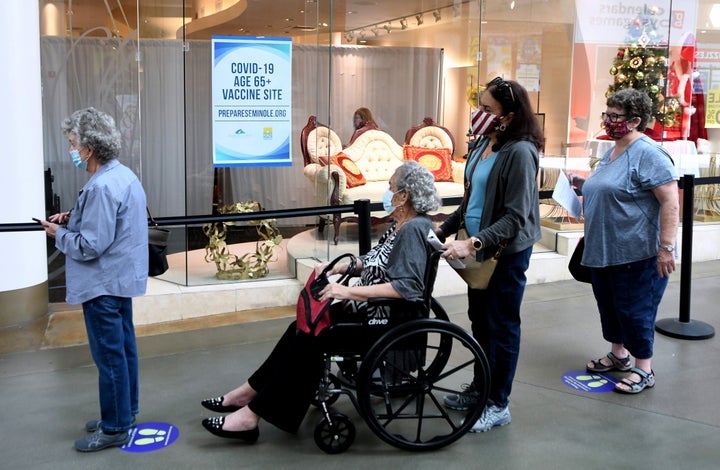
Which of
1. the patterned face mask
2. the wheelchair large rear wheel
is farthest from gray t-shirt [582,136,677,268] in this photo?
the wheelchair large rear wheel

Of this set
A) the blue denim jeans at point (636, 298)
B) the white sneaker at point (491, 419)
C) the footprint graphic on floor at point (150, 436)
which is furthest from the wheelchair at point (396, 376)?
the blue denim jeans at point (636, 298)

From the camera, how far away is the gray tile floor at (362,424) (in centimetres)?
309

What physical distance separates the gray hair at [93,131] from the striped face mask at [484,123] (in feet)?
4.81

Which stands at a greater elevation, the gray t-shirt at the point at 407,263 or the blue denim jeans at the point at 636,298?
the gray t-shirt at the point at 407,263

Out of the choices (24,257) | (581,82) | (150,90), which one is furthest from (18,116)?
(581,82)

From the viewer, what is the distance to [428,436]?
333 centimetres

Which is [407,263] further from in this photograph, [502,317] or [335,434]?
[335,434]

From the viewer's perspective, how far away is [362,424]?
3.41 meters

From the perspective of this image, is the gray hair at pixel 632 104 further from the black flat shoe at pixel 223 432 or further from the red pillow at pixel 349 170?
the red pillow at pixel 349 170

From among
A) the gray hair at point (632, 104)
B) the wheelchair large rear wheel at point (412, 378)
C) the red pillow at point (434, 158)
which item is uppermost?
the gray hair at point (632, 104)

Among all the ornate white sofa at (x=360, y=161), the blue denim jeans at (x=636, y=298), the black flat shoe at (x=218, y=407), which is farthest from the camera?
the ornate white sofa at (x=360, y=161)

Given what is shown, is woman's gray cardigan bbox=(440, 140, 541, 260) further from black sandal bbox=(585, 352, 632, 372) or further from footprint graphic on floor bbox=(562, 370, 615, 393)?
Result: black sandal bbox=(585, 352, 632, 372)

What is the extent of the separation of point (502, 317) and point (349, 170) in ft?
11.7

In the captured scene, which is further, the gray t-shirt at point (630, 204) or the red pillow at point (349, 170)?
the red pillow at point (349, 170)
